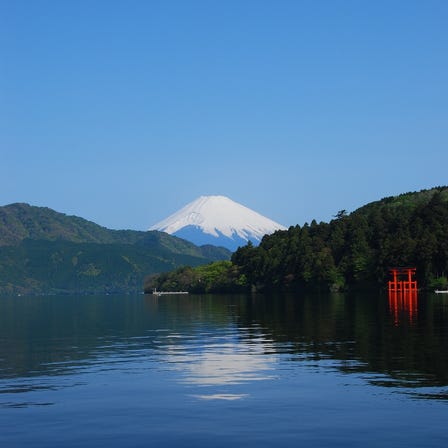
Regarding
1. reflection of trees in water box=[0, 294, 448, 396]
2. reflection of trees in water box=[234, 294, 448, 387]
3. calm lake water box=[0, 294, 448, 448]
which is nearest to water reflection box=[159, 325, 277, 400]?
calm lake water box=[0, 294, 448, 448]

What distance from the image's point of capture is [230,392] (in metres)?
34.1

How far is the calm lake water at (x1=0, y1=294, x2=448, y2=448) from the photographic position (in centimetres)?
2588

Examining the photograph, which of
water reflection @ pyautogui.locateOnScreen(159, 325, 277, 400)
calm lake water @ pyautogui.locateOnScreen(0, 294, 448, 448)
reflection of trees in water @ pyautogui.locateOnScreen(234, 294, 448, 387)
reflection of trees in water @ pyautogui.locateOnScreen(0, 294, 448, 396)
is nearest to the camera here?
calm lake water @ pyautogui.locateOnScreen(0, 294, 448, 448)

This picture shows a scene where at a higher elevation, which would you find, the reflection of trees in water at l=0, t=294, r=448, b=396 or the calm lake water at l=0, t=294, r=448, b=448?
the reflection of trees in water at l=0, t=294, r=448, b=396

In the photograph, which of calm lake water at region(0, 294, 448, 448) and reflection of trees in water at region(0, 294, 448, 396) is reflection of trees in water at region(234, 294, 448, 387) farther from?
calm lake water at region(0, 294, 448, 448)

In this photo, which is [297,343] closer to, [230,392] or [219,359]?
[219,359]

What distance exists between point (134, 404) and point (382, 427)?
1042 centimetres

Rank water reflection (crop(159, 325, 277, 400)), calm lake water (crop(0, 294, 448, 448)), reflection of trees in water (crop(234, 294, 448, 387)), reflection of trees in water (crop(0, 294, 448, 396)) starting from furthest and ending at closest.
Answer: reflection of trees in water (crop(0, 294, 448, 396)) < reflection of trees in water (crop(234, 294, 448, 387)) < water reflection (crop(159, 325, 277, 400)) < calm lake water (crop(0, 294, 448, 448))

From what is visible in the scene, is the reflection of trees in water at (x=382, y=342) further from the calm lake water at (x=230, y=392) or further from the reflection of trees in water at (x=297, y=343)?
the calm lake water at (x=230, y=392)

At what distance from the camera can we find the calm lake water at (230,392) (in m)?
25.9

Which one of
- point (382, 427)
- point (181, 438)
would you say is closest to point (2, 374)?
point (181, 438)

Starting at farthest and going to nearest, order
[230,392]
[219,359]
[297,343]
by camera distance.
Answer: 1. [297,343]
2. [219,359]
3. [230,392]

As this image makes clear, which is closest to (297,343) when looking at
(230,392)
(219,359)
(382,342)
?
(382,342)

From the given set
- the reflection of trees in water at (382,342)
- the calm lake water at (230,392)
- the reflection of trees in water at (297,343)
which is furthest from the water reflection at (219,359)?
the reflection of trees in water at (382,342)
